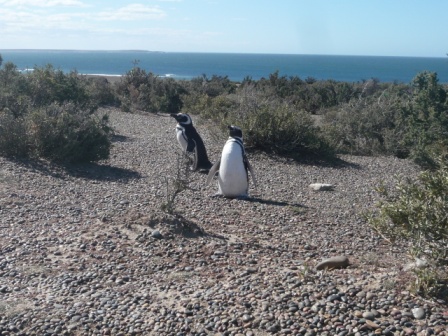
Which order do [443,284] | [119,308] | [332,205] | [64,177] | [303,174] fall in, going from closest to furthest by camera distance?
[443,284]
[119,308]
[332,205]
[64,177]
[303,174]

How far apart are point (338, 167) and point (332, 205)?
12.8 ft

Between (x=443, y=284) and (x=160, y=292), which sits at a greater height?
(x=443, y=284)

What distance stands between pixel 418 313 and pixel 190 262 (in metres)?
2.43

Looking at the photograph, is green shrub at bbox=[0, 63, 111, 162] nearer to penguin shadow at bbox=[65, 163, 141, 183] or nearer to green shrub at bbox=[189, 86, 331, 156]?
penguin shadow at bbox=[65, 163, 141, 183]

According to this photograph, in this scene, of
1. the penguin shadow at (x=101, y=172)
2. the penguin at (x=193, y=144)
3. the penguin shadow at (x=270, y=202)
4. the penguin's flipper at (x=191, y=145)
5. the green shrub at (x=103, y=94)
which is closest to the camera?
the penguin shadow at (x=270, y=202)

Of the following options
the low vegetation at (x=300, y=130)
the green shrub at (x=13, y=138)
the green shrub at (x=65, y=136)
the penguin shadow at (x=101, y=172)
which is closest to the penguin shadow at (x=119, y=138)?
the low vegetation at (x=300, y=130)

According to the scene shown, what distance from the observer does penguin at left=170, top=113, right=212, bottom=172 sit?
11555 mm

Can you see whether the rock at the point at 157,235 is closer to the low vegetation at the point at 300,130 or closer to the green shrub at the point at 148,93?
the low vegetation at the point at 300,130

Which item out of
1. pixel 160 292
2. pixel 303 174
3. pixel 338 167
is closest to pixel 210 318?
pixel 160 292

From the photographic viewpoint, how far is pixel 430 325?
4.48 m

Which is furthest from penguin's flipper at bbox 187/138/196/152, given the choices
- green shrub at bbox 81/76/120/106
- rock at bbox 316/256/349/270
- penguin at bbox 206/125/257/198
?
green shrub at bbox 81/76/120/106

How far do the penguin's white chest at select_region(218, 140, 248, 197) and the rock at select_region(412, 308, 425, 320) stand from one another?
197 inches

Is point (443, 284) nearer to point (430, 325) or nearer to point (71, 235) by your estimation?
point (430, 325)

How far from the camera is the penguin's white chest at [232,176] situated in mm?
9414
